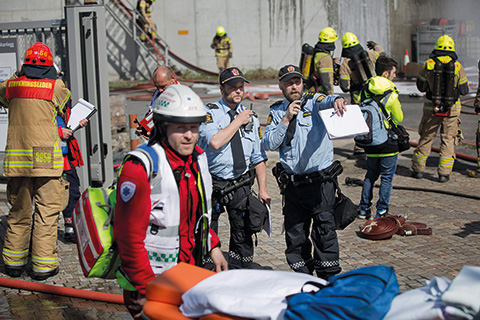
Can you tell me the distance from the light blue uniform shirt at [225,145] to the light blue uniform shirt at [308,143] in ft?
0.54

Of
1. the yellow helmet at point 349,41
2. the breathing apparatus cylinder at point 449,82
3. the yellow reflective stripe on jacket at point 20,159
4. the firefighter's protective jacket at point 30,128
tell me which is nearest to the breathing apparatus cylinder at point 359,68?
the yellow helmet at point 349,41

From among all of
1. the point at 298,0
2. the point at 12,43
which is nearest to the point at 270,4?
the point at 298,0

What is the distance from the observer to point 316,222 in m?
5.14

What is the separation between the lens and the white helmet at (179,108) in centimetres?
305

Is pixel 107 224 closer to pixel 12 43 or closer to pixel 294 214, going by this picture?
pixel 294 214

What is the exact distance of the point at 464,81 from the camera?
366 inches

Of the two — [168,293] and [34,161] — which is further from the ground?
[34,161]

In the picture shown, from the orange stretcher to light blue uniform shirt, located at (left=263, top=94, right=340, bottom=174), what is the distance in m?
2.38

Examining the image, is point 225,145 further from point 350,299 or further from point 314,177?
point 350,299

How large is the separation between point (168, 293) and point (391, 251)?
4.11 meters

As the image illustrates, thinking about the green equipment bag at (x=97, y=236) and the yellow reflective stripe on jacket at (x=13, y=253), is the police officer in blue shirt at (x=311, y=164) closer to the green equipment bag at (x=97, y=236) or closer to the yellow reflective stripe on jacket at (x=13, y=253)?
the green equipment bag at (x=97, y=236)

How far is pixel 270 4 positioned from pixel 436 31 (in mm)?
7168

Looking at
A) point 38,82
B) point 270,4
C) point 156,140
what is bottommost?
point 156,140

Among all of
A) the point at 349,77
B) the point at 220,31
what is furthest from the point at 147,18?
the point at 349,77
